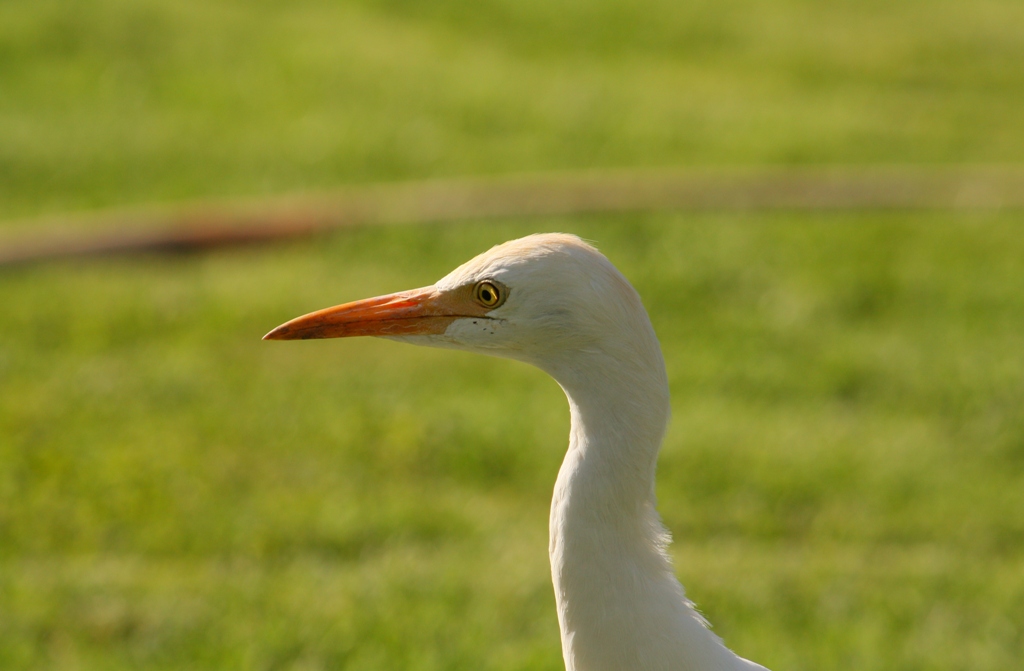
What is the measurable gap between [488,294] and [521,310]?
3.7 inches

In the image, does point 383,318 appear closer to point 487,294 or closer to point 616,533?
point 487,294

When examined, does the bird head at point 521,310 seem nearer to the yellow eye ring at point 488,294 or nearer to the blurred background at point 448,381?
the yellow eye ring at point 488,294

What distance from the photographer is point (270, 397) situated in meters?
6.02

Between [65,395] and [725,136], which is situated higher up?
[725,136]

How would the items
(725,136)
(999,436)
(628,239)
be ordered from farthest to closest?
(725,136) < (628,239) < (999,436)

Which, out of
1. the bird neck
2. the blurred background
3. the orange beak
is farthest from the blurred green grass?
the bird neck

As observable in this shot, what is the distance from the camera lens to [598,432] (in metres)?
2.61

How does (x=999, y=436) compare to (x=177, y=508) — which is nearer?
(x=177, y=508)

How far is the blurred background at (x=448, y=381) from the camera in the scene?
4406 mm

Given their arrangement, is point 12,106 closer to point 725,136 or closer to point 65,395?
point 65,395

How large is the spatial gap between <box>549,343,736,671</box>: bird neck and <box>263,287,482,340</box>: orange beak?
32cm

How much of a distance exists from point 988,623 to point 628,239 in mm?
3753

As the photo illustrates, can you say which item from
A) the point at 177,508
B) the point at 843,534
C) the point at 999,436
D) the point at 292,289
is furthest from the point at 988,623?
the point at 292,289

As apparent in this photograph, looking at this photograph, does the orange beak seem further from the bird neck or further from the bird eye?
the bird neck
